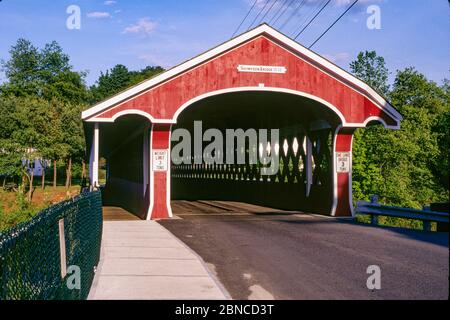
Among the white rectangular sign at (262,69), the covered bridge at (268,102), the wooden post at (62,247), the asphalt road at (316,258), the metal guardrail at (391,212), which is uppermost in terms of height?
the white rectangular sign at (262,69)

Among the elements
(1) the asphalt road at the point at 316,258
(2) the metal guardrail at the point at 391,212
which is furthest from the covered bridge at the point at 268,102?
(1) the asphalt road at the point at 316,258

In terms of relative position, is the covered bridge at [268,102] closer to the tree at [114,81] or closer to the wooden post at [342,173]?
the wooden post at [342,173]

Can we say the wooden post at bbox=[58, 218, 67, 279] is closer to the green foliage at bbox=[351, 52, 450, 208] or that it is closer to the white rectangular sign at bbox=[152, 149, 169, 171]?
the white rectangular sign at bbox=[152, 149, 169, 171]

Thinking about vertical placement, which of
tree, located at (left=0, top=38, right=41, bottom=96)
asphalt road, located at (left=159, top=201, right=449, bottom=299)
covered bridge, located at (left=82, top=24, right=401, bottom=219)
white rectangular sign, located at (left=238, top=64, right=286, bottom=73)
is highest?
tree, located at (left=0, top=38, right=41, bottom=96)

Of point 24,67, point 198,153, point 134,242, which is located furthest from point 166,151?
point 24,67

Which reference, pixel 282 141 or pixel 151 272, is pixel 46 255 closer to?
pixel 151 272

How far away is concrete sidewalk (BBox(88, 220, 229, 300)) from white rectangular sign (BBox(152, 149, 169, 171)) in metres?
4.76

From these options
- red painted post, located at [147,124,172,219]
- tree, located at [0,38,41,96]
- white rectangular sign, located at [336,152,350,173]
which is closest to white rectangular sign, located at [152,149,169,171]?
red painted post, located at [147,124,172,219]

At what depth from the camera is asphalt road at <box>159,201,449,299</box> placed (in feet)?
21.7

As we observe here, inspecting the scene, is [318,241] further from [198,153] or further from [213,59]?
[198,153]

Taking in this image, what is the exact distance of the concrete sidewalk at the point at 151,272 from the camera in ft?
21.5

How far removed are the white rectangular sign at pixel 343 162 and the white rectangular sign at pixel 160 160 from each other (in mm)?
6392

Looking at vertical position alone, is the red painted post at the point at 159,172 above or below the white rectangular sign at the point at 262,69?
below

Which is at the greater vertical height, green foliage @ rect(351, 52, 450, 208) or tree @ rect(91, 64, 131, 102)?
tree @ rect(91, 64, 131, 102)
